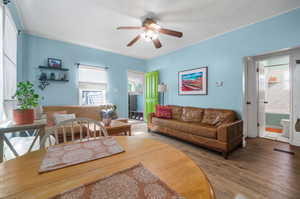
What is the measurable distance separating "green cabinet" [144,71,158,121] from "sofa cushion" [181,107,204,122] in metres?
1.46

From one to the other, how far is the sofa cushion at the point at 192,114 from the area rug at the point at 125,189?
301cm

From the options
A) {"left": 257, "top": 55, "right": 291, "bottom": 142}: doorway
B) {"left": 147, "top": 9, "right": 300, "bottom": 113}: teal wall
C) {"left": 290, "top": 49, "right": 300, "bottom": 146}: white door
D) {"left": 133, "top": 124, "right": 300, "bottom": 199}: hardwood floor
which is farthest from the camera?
{"left": 257, "top": 55, "right": 291, "bottom": 142}: doorway

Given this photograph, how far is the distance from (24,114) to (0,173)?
975 millimetres

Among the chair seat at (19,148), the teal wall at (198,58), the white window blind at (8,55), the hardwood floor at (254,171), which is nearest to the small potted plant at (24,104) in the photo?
the chair seat at (19,148)

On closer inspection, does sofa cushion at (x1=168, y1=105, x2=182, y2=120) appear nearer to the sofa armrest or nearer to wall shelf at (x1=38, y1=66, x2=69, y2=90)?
the sofa armrest

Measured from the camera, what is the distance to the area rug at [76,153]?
75cm

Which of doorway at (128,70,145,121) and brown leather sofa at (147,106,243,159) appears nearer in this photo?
brown leather sofa at (147,106,243,159)

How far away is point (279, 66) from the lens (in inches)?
168

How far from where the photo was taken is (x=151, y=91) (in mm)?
5086

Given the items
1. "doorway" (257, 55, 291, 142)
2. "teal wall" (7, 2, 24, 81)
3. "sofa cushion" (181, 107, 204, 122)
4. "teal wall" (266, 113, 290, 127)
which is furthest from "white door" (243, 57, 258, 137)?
"teal wall" (7, 2, 24, 81)

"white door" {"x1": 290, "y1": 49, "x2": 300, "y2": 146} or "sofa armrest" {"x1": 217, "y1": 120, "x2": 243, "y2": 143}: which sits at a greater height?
"white door" {"x1": 290, "y1": 49, "x2": 300, "y2": 146}

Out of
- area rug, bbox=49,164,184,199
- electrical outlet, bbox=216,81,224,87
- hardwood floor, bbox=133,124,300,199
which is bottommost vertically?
hardwood floor, bbox=133,124,300,199

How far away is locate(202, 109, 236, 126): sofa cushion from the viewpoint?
9.36 feet

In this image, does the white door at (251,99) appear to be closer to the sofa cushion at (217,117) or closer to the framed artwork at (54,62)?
the sofa cushion at (217,117)
